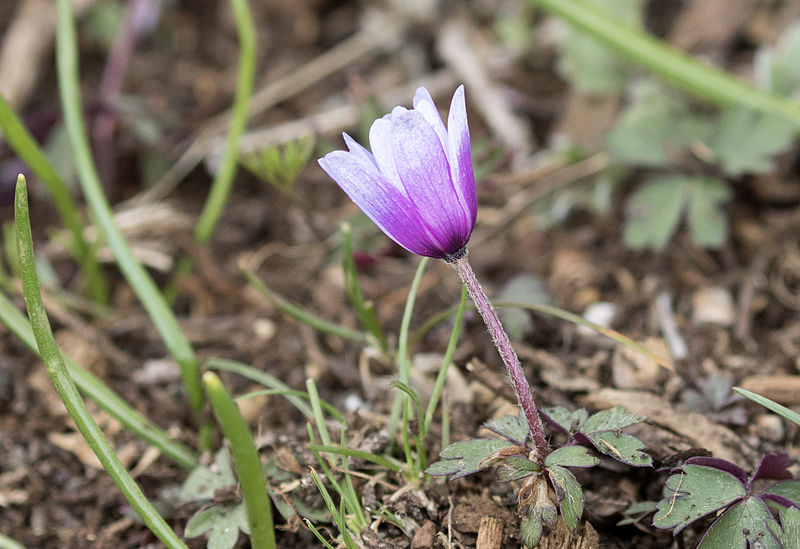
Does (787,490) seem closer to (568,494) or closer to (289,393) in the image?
(568,494)

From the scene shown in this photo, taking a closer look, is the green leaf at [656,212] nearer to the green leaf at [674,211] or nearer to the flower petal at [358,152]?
the green leaf at [674,211]

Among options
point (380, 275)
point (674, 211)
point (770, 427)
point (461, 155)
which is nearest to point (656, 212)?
point (674, 211)

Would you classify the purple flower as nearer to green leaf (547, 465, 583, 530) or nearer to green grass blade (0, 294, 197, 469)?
green leaf (547, 465, 583, 530)

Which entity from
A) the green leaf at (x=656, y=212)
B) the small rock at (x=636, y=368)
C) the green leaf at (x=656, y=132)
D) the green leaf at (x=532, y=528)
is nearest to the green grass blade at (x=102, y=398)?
the green leaf at (x=532, y=528)

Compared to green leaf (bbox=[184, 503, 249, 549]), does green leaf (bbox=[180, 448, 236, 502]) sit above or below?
above

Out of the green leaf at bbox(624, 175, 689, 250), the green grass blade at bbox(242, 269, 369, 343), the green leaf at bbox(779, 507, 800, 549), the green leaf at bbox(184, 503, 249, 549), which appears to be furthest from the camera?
the green leaf at bbox(624, 175, 689, 250)

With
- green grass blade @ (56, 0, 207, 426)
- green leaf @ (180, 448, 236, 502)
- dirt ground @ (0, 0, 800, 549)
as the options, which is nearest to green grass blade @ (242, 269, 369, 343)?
dirt ground @ (0, 0, 800, 549)
